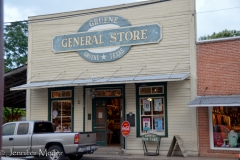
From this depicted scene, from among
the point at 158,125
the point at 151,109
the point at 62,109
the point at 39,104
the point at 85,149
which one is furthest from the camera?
the point at 39,104

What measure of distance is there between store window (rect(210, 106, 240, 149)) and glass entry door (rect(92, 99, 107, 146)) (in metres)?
5.33

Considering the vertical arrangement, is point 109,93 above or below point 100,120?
above

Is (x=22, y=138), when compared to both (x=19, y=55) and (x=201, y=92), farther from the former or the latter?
(x=19, y=55)

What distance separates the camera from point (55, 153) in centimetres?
1311

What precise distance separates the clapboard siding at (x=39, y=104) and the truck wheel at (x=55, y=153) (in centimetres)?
580

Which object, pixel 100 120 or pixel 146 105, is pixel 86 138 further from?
pixel 100 120

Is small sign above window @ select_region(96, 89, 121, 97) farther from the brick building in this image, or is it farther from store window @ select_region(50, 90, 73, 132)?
the brick building

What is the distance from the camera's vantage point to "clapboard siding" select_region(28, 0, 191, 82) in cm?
1614

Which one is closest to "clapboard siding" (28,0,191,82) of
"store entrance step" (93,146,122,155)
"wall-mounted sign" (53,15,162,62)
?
"wall-mounted sign" (53,15,162,62)

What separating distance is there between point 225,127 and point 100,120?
6.08m

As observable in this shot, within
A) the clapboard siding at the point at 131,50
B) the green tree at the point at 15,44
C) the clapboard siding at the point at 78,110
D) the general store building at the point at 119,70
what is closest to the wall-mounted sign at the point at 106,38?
the general store building at the point at 119,70

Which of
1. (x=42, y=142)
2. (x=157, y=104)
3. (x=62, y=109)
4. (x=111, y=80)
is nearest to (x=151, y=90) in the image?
(x=157, y=104)

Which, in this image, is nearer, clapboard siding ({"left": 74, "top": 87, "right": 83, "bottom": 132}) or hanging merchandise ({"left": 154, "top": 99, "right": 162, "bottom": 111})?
hanging merchandise ({"left": 154, "top": 99, "right": 162, "bottom": 111})

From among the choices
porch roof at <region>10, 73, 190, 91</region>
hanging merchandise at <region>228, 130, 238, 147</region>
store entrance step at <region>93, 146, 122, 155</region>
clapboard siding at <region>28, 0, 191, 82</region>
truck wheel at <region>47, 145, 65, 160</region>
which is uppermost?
clapboard siding at <region>28, 0, 191, 82</region>
